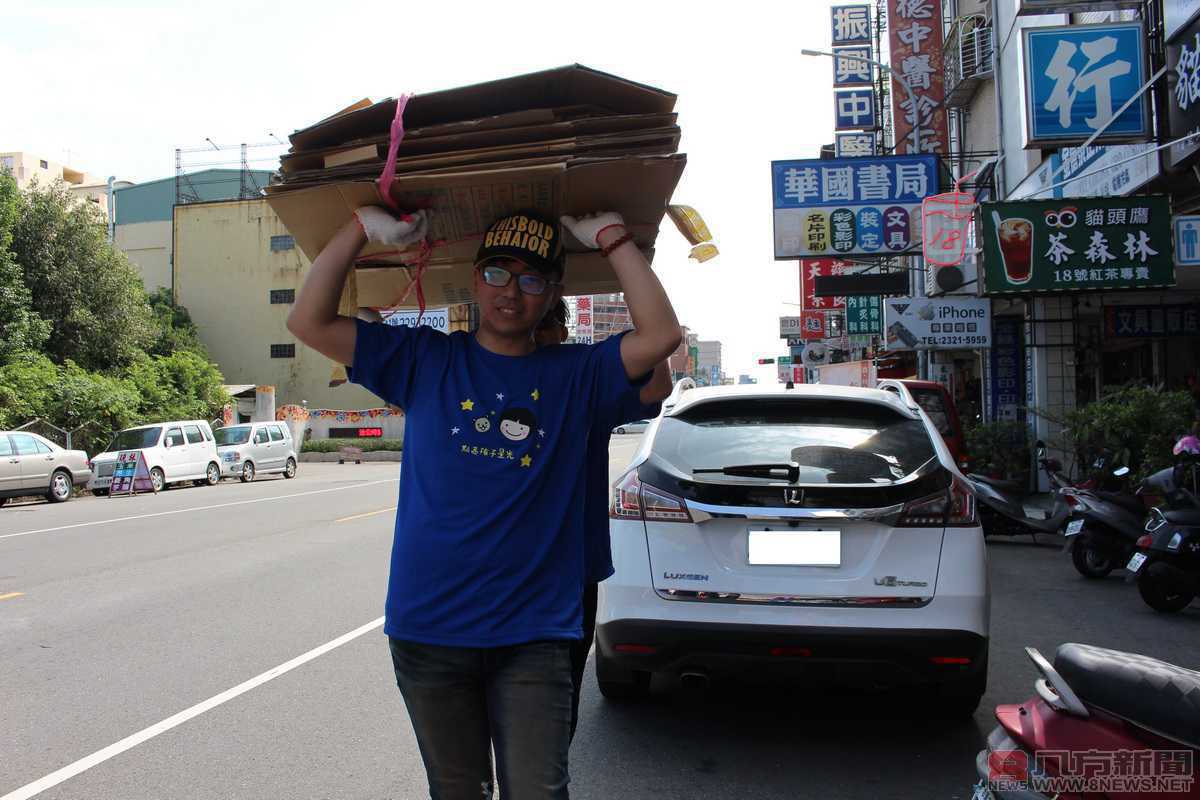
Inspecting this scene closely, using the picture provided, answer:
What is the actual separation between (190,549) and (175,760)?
7.14 metres

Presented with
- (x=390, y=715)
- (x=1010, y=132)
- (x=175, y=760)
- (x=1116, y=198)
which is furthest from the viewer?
(x=1010, y=132)

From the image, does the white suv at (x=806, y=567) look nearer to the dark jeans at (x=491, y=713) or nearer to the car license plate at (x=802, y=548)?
the car license plate at (x=802, y=548)

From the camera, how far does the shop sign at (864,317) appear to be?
26.8m

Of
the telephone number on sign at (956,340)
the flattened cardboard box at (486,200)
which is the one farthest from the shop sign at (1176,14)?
the flattened cardboard box at (486,200)

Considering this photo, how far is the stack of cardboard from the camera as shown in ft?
7.57

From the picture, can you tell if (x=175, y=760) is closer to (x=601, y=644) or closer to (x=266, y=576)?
(x=601, y=644)

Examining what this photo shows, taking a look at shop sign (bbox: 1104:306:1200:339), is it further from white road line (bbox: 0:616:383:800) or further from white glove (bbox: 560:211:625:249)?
white glove (bbox: 560:211:625:249)

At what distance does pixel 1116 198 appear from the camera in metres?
11.5

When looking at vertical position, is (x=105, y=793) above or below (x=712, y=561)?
below

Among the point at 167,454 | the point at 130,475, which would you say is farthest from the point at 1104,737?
the point at 167,454

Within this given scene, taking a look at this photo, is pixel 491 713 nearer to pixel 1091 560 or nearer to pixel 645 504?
pixel 645 504

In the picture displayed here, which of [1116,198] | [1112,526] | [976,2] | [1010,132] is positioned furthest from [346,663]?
[976,2]

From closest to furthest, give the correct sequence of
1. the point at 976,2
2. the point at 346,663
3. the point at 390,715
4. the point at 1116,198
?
the point at 390,715 → the point at 346,663 → the point at 1116,198 → the point at 976,2

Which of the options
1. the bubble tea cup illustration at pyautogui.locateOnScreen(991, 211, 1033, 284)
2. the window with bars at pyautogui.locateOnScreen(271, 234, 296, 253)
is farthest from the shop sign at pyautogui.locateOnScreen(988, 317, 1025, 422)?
the window with bars at pyautogui.locateOnScreen(271, 234, 296, 253)
